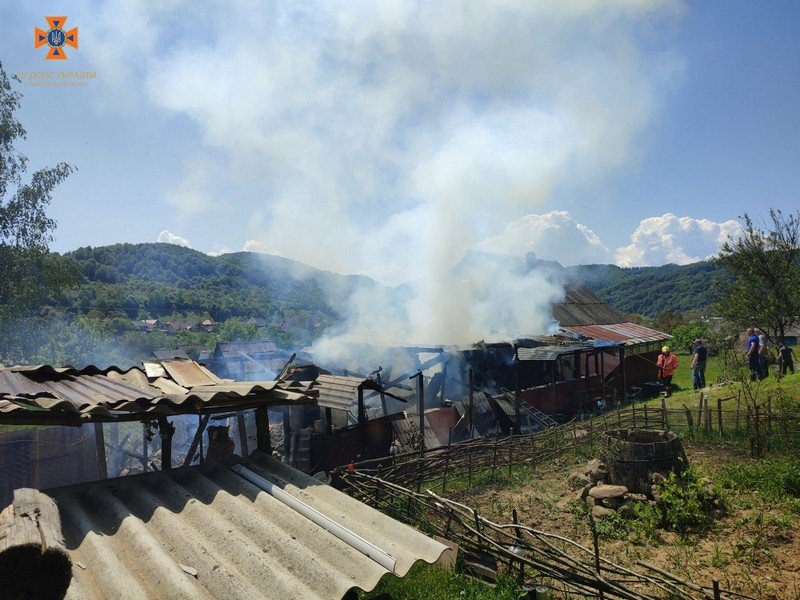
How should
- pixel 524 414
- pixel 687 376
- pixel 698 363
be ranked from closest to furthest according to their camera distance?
pixel 524 414 < pixel 698 363 < pixel 687 376

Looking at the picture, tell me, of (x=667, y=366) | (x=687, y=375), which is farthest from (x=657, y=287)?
(x=667, y=366)

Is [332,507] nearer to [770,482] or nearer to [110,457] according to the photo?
[770,482]

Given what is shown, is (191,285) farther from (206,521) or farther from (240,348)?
(206,521)

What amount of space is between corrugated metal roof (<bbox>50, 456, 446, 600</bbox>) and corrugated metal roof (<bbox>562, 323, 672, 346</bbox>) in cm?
2169

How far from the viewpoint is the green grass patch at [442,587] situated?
15.2 ft

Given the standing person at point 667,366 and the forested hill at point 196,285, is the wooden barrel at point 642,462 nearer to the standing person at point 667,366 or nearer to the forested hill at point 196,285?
the standing person at point 667,366

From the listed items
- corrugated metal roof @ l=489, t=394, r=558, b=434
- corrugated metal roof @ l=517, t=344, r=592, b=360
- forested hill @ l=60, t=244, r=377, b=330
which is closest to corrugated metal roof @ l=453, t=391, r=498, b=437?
corrugated metal roof @ l=489, t=394, r=558, b=434

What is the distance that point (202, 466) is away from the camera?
208 inches

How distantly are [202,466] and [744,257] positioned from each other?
75.3ft

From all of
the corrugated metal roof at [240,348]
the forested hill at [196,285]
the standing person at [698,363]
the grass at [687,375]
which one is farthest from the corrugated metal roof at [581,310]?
the forested hill at [196,285]

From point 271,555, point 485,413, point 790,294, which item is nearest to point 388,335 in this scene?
point 485,413

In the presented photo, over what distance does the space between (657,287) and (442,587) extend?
365 ft

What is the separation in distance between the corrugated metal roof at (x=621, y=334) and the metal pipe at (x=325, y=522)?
21.7m

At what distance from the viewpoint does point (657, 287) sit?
101375mm
